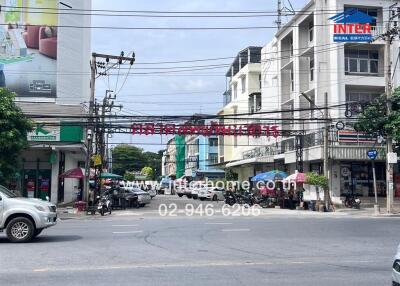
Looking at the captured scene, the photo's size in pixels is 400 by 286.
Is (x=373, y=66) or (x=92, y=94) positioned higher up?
(x=373, y=66)

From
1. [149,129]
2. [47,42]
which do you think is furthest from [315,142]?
[47,42]

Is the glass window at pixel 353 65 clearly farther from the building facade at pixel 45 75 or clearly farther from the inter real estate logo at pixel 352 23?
the building facade at pixel 45 75

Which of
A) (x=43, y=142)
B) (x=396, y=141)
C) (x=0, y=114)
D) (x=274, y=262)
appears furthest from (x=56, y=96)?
(x=274, y=262)

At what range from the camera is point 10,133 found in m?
25.7

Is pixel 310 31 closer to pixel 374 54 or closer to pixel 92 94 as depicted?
pixel 374 54

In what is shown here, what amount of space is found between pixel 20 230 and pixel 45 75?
27.5 metres

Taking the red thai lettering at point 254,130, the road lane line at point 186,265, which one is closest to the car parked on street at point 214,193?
→ the red thai lettering at point 254,130

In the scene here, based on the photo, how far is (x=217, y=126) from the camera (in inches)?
1640

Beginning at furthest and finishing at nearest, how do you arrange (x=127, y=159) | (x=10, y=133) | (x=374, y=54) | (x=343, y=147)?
(x=127, y=159)
(x=374, y=54)
(x=343, y=147)
(x=10, y=133)

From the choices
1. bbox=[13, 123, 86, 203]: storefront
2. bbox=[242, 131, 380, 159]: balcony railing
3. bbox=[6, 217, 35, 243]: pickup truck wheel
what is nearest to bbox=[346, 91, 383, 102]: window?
bbox=[242, 131, 380, 159]: balcony railing

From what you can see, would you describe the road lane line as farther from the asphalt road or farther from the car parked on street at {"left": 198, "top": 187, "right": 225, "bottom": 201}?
the car parked on street at {"left": 198, "top": 187, "right": 225, "bottom": 201}

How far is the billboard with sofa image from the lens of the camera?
1597 inches

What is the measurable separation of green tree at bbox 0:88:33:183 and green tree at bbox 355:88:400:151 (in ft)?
60.8

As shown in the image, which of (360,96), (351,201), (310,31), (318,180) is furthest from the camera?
(310,31)
